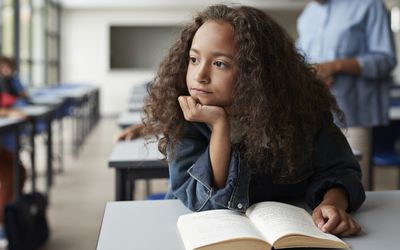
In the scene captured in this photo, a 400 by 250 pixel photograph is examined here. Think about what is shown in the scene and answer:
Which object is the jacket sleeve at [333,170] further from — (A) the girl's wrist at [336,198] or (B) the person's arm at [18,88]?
(B) the person's arm at [18,88]

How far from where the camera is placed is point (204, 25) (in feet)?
3.55

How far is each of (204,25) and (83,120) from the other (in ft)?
21.7

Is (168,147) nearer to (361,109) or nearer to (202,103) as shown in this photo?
(202,103)

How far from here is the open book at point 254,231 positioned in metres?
0.82

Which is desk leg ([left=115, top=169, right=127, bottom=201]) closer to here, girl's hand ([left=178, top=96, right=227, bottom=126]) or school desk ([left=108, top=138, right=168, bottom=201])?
school desk ([left=108, top=138, right=168, bottom=201])

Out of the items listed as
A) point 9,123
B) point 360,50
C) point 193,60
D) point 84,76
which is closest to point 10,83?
point 9,123

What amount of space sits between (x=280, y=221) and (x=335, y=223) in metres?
0.11

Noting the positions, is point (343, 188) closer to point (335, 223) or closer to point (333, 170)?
point (333, 170)

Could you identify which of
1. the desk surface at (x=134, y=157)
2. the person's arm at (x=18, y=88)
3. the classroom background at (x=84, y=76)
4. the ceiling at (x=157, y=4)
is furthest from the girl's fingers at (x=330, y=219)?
the ceiling at (x=157, y=4)

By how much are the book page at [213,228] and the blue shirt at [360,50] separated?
1155mm

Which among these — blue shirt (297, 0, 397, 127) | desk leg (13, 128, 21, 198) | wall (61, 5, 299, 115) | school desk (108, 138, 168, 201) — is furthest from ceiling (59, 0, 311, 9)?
school desk (108, 138, 168, 201)

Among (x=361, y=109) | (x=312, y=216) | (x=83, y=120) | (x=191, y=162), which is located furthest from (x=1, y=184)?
(x=83, y=120)

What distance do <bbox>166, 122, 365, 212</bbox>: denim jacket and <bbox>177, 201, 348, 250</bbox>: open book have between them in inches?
2.1

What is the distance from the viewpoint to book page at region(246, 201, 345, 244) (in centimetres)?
85
